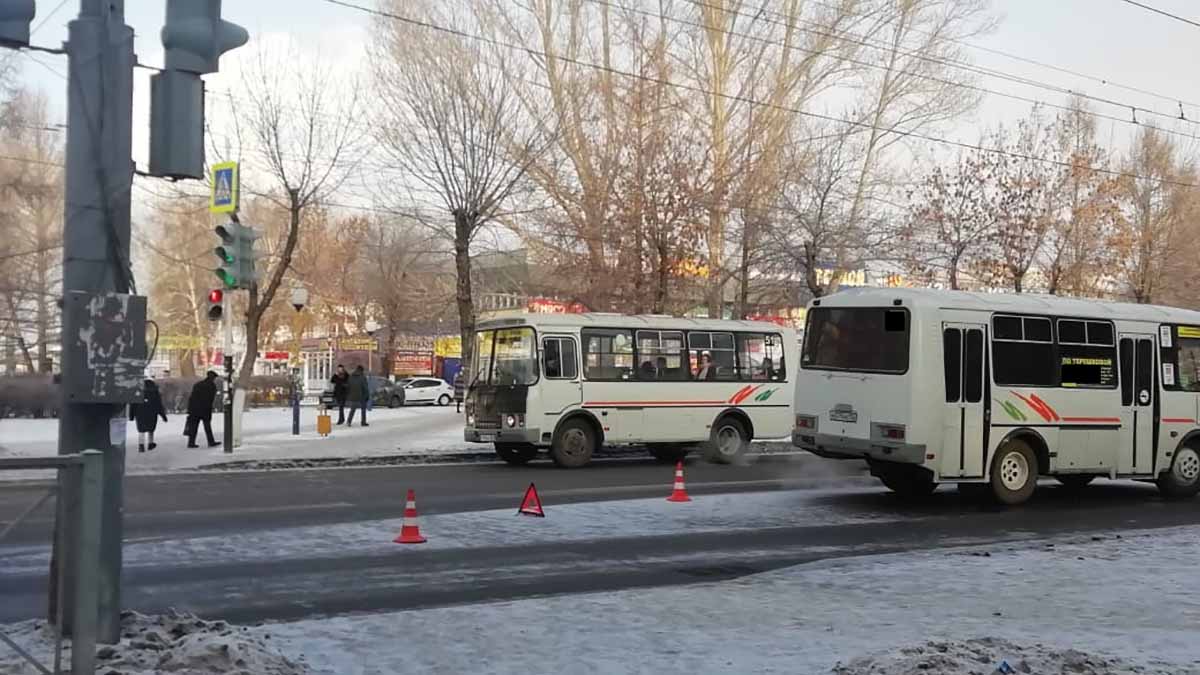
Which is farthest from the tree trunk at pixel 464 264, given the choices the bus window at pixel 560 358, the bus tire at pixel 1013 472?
the bus tire at pixel 1013 472

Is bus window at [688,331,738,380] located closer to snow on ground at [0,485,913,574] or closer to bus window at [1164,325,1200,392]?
snow on ground at [0,485,913,574]

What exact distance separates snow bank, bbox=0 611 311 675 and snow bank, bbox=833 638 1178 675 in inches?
123

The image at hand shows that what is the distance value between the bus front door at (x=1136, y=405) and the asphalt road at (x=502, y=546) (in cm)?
66

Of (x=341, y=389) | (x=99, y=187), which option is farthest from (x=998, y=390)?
(x=341, y=389)

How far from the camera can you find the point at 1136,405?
54.7 ft

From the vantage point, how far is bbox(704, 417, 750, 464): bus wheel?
72.8 feet

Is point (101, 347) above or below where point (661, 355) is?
below

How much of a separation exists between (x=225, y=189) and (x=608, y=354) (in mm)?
7507

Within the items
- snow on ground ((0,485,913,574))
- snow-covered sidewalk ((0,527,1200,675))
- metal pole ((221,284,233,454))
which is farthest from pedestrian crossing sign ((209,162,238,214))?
snow-covered sidewalk ((0,527,1200,675))

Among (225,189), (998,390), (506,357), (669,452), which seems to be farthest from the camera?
(669,452)

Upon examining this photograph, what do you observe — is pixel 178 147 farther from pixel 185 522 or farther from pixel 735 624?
pixel 185 522

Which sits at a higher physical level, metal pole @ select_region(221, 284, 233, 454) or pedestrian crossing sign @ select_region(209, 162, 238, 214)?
pedestrian crossing sign @ select_region(209, 162, 238, 214)

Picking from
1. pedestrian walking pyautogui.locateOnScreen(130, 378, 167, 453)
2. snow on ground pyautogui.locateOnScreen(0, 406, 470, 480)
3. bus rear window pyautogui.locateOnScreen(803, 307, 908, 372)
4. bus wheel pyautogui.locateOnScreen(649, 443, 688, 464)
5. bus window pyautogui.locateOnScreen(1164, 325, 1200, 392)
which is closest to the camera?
bus rear window pyautogui.locateOnScreen(803, 307, 908, 372)

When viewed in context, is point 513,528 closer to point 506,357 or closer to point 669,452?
point 506,357
